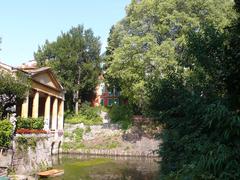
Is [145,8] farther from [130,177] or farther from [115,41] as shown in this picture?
[130,177]

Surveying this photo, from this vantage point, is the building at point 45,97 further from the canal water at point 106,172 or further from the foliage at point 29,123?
the canal water at point 106,172

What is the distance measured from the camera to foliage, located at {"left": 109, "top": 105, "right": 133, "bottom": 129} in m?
46.7

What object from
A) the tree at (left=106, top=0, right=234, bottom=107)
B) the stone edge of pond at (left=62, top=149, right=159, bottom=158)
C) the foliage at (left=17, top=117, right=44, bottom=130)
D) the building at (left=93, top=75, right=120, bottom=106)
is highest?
the tree at (left=106, top=0, right=234, bottom=107)

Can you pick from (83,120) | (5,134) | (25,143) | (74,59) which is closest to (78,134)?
(83,120)

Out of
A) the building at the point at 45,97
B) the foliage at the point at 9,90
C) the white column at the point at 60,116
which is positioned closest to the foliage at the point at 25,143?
the foliage at the point at 9,90

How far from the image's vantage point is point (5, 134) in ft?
75.4

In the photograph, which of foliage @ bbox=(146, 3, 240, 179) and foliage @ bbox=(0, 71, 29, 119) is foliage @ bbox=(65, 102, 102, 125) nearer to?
foliage @ bbox=(0, 71, 29, 119)

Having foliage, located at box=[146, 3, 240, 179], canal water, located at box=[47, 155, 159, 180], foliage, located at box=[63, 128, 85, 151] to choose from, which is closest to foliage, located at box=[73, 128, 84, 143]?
foliage, located at box=[63, 128, 85, 151]

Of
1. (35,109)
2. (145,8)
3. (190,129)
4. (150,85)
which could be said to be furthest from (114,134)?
(190,129)

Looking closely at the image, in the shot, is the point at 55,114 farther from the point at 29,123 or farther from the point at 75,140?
the point at 29,123

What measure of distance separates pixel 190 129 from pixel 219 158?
216cm

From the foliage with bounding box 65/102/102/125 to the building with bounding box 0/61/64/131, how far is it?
7.52ft

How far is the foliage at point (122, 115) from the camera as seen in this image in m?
46.7

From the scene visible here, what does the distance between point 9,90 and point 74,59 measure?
992 inches
